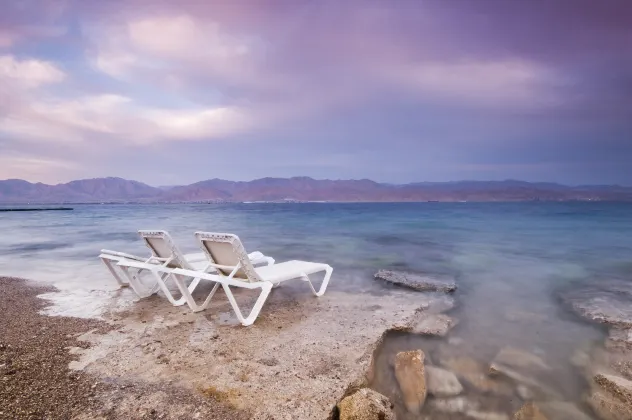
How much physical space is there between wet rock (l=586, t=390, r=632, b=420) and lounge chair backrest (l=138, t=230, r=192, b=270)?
17.2ft

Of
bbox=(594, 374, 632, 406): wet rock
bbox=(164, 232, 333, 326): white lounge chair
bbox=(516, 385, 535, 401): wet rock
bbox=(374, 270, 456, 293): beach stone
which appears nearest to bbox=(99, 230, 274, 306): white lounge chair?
bbox=(164, 232, 333, 326): white lounge chair

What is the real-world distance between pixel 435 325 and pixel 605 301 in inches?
170

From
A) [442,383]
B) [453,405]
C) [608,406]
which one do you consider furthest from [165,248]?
[608,406]

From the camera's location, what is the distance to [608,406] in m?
3.68

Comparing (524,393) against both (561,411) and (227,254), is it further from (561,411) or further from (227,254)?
(227,254)

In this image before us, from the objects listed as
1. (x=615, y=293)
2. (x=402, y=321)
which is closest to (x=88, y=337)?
(x=402, y=321)

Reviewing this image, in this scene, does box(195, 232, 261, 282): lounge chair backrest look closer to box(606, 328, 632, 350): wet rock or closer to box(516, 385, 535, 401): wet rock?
box(516, 385, 535, 401): wet rock

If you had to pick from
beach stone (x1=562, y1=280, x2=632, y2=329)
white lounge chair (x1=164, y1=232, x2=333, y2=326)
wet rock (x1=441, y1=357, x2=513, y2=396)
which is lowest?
beach stone (x1=562, y1=280, x2=632, y2=329)

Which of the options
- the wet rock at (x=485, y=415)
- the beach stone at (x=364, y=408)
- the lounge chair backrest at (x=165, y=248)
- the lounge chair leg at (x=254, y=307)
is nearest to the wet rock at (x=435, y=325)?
the wet rock at (x=485, y=415)

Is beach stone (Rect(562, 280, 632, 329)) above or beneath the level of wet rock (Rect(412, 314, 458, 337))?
beneath

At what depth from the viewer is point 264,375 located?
3805mm

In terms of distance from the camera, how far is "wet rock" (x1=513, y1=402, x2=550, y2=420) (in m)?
3.53

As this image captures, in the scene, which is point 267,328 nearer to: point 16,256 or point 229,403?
point 229,403

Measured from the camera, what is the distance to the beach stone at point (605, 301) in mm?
6309
